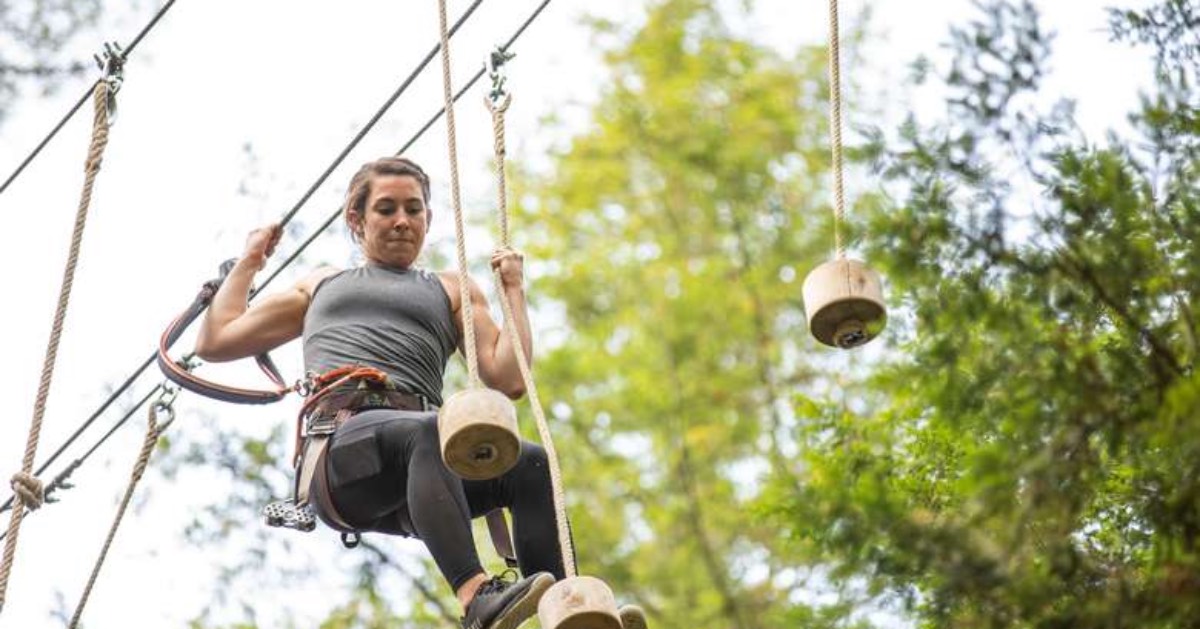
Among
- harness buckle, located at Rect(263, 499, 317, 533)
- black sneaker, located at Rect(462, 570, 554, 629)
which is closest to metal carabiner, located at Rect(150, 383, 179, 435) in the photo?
harness buckle, located at Rect(263, 499, 317, 533)

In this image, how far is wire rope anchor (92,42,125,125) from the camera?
5.84 meters

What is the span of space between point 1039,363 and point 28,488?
3.17 metres

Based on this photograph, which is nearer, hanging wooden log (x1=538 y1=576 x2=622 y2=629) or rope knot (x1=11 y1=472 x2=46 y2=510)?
hanging wooden log (x1=538 y1=576 x2=622 y2=629)

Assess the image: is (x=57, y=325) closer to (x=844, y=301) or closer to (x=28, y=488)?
(x=28, y=488)

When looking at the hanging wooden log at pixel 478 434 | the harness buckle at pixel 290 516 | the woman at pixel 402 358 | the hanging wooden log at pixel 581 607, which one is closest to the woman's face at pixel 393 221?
the woman at pixel 402 358

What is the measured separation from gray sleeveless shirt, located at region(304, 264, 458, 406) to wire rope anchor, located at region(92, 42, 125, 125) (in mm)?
861

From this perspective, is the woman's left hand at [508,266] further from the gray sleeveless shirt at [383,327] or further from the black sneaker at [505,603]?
the black sneaker at [505,603]

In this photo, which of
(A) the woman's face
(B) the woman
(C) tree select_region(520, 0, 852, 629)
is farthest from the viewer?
(C) tree select_region(520, 0, 852, 629)

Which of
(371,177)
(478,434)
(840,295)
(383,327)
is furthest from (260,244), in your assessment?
(840,295)

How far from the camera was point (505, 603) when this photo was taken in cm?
458

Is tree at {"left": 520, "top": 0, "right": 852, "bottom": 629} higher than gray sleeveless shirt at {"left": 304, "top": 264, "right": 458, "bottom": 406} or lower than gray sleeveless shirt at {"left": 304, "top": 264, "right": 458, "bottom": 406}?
higher

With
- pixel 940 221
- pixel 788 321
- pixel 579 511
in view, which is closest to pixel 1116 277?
pixel 940 221

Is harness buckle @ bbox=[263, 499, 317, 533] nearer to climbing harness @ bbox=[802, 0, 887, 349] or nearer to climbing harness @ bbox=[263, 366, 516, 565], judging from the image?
climbing harness @ bbox=[263, 366, 516, 565]

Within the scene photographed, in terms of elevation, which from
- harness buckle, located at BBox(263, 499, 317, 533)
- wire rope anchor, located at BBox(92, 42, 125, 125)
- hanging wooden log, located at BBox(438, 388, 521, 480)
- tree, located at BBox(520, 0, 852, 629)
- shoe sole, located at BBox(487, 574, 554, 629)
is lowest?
shoe sole, located at BBox(487, 574, 554, 629)
